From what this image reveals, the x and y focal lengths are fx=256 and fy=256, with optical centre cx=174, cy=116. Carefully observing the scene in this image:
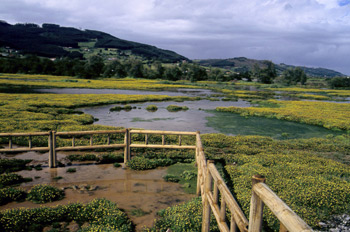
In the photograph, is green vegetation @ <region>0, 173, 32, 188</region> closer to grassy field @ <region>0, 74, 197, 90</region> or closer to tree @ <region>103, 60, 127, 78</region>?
grassy field @ <region>0, 74, 197, 90</region>

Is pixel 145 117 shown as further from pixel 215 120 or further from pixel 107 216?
pixel 107 216

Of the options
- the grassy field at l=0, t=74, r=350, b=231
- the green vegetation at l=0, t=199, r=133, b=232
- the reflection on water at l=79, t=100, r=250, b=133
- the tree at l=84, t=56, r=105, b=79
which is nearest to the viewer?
the green vegetation at l=0, t=199, r=133, b=232

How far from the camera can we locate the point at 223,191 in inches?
217

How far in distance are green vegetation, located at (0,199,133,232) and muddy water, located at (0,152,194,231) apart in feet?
2.13

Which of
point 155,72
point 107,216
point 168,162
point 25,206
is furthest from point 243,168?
point 155,72

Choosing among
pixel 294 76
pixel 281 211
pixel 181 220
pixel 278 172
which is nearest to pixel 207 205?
pixel 181 220

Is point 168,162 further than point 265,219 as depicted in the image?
Yes

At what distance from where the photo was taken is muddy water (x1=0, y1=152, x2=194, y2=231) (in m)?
9.56

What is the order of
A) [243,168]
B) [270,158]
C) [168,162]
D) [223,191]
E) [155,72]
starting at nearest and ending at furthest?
[223,191]
[243,168]
[168,162]
[270,158]
[155,72]

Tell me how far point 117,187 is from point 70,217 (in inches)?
114

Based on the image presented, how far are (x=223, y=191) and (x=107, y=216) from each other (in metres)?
4.52

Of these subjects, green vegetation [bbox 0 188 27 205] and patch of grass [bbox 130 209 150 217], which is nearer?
patch of grass [bbox 130 209 150 217]

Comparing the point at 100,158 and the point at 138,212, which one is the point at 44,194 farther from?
the point at 100,158

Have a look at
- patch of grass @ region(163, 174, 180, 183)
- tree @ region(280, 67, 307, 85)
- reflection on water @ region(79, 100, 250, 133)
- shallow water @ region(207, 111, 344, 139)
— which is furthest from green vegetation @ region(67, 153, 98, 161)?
tree @ region(280, 67, 307, 85)
